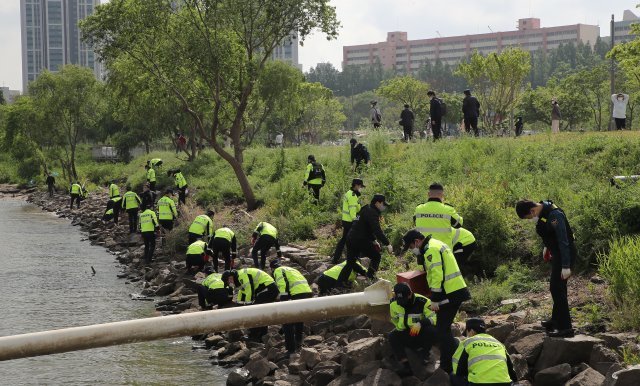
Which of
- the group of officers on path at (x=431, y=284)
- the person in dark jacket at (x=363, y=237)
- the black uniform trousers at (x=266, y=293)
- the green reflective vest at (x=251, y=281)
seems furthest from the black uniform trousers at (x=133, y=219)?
the black uniform trousers at (x=266, y=293)

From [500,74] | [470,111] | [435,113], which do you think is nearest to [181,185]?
[435,113]

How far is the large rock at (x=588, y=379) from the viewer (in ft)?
30.9

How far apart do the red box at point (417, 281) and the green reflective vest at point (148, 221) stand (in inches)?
575

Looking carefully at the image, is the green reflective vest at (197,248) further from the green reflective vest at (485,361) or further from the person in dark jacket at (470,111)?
the green reflective vest at (485,361)

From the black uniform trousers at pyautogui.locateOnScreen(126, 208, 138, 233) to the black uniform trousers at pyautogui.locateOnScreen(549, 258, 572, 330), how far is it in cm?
2198

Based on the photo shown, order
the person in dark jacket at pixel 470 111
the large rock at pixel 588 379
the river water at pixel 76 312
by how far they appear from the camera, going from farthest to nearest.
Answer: the person in dark jacket at pixel 470 111 → the river water at pixel 76 312 → the large rock at pixel 588 379

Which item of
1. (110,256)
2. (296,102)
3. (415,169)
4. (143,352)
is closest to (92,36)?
(110,256)

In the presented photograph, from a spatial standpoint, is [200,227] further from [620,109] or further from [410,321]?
[620,109]

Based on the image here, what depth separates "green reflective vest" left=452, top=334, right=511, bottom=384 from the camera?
29.6 feet

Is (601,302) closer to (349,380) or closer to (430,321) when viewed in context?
(430,321)

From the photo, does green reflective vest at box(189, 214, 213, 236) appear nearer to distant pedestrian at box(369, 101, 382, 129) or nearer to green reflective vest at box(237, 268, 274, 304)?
green reflective vest at box(237, 268, 274, 304)

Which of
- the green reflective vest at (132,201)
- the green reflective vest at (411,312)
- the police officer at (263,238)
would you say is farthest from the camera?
the green reflective vest at (132,201)

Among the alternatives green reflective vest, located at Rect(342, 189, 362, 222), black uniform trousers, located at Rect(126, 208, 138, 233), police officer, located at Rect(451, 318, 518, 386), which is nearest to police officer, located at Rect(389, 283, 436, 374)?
police officer, located at Rect(451, 318, 518, 386)

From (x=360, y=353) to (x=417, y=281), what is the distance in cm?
165
